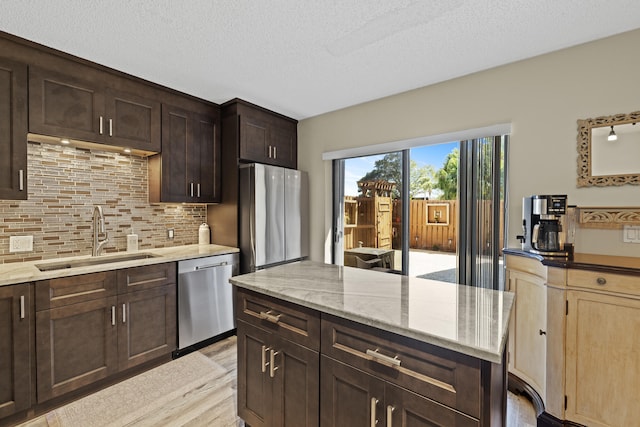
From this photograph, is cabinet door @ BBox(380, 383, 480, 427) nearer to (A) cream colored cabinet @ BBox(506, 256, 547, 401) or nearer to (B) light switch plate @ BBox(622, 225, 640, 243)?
(A) cream colored cabinet @ BBox(506, 256, 547, 401)

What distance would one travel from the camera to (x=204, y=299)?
Answer: 2.91 m

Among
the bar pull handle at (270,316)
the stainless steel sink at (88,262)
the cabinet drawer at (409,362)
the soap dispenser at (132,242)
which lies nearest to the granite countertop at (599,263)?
the cabinet drawer at (409,362)

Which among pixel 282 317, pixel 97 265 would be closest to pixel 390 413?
pixel 282 317

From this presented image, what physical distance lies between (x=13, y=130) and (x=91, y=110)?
1.71 ft

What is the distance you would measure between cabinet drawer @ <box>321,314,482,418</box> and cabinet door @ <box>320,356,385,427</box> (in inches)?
1.6

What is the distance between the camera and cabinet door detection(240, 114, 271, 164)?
3305mm

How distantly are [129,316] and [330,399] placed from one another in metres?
1.94

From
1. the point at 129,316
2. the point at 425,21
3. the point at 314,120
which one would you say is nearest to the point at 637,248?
the point at 425,21

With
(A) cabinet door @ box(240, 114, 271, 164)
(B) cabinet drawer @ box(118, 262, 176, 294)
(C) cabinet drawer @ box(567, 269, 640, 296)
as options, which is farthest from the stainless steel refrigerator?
(C) cabinet drawer @ box(567, 269, 640, 296)

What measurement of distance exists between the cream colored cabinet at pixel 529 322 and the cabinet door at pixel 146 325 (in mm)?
2833

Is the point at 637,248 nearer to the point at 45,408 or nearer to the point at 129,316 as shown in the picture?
the point at 129,316

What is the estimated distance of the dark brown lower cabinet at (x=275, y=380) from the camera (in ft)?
4.53

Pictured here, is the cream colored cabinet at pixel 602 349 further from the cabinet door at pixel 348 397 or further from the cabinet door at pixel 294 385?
the cabinet door at pixel 294 385

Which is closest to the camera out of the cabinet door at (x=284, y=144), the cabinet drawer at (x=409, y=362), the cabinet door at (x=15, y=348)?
the cabinet drawer at (x=409, y=362)
